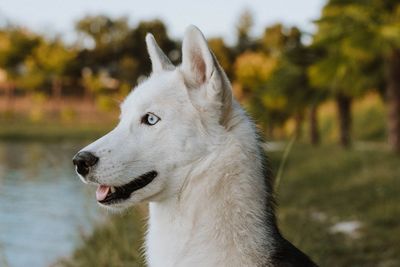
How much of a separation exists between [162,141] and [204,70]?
0.40 m

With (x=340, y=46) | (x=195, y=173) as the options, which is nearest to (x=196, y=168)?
(x=195, y=173)

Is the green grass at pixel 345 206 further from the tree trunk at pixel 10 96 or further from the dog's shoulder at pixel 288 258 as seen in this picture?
the tree trunk at pixel 10 96

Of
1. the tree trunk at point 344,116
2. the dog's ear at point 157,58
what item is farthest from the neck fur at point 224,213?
the tree trunk at point 344,116

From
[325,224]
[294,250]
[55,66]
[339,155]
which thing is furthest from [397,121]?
[55,66]

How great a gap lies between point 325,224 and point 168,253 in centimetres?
730

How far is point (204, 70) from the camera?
10.0 ft

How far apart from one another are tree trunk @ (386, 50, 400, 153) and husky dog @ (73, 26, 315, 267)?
46.2ft

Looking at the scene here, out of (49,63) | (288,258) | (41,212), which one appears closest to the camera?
(288,258)

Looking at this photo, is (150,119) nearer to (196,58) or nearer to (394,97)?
(196,58)

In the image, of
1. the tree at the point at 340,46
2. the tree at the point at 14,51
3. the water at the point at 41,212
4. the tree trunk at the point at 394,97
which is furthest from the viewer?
the tree at the point at 14,51

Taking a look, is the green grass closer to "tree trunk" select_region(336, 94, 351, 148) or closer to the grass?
the grass

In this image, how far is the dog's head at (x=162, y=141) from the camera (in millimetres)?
2871

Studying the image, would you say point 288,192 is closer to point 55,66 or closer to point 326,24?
point 326,24

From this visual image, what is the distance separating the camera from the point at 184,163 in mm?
2936
